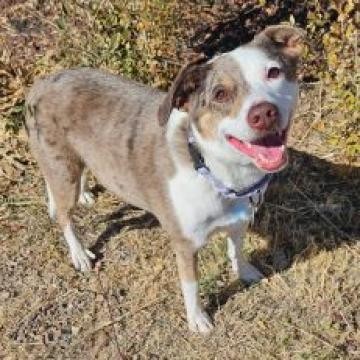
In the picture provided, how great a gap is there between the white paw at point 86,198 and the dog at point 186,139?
42cm

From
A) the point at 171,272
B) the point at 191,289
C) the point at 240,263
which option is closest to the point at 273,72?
the point at 191,289

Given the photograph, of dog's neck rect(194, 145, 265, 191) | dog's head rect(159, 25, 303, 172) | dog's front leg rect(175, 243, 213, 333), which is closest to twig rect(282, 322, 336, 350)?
dog's front leg rect(175, 243, 213, 333)

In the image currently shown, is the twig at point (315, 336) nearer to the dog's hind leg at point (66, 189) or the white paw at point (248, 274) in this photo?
the white paw at point (248, 274)

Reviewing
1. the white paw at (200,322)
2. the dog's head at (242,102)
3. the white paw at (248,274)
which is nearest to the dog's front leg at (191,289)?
the white paw at (200,322)

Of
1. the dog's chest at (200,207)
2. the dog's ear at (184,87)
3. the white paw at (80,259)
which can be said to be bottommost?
the white paw at (80,259)

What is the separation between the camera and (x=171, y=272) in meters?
4.85

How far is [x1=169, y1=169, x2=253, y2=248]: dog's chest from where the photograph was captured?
379cm

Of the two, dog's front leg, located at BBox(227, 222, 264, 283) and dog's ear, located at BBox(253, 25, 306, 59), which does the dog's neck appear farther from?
dog's front leg, located at BBox(227, 222, 264, 283)

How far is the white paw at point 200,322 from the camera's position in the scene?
14.6 ft

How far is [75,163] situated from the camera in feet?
14.6

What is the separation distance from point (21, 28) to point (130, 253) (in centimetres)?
260

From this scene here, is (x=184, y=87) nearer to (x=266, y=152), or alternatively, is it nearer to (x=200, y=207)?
(x=266, y=152)

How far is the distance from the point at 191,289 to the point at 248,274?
56 cm

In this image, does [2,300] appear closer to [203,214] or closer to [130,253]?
[130,253]
